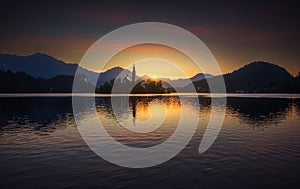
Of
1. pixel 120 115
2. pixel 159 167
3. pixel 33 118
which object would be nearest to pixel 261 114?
pixel 120 115

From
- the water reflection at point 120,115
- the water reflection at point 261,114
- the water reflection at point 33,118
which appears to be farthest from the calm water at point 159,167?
the water reflection at point 261,114

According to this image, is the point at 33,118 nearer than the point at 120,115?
Yes

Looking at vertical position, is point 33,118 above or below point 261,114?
above

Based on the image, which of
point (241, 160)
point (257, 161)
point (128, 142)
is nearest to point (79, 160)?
point (128, 142)

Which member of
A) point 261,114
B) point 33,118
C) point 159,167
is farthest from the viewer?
point 261,114

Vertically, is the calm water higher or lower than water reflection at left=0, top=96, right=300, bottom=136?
lower

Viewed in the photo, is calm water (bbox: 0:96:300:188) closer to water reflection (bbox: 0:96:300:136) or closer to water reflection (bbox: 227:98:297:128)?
water reflection (bbox: 0:96:300:136)

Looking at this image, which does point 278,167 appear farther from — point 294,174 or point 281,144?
point 281,144

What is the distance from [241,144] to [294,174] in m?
14.4

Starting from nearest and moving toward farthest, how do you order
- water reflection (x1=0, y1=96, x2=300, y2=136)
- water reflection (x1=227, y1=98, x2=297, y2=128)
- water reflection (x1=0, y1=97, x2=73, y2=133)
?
water reflection (x1=0, y1=97, x2=73, y2=133), water reflection (x1=0, y1=96, x2=300, y2=136), water reflection (x1=227, y1=98, x2=297, y2=128)

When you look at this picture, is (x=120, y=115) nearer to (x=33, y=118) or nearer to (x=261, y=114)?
(x=33, y=118)

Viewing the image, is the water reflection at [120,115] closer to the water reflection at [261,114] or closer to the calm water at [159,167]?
the water reflection at [261,114]

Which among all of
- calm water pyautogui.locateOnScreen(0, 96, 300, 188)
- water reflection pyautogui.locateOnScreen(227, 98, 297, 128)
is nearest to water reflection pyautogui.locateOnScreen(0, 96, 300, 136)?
water reflection pyautogui.locateOnScreen(227, 98, 297, 128)

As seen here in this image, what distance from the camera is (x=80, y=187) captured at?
68.3 ft
